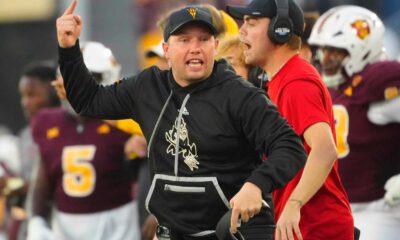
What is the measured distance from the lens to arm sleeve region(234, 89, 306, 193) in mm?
5449

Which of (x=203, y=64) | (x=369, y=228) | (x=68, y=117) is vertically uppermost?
(x=203, y=64)

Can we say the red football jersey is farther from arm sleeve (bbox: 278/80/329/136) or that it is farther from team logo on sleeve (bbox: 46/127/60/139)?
team logo on sleeve (bbox: 46/127/60/139)

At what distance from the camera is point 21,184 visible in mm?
9641

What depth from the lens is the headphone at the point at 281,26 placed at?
622 centimetres

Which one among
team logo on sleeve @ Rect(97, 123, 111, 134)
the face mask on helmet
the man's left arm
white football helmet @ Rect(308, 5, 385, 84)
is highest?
white football helmet @ Rect(308, 5, 385, 84)

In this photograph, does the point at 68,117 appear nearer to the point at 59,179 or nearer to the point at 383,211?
the point at 59,179

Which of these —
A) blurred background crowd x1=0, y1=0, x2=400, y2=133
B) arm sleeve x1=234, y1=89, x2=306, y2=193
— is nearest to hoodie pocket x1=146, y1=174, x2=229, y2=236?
arm sleeve x1=234, y1=89, x2=306, y2=193

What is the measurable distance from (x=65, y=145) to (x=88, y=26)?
10.5 metres

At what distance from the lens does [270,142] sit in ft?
18.1

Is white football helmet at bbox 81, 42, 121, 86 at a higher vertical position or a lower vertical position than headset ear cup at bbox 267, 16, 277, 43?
lower

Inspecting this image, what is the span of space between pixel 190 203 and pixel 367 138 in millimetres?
2263

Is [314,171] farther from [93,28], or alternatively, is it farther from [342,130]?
[93,28]

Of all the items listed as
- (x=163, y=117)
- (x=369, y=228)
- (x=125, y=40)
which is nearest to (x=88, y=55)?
(x=369, y=228)

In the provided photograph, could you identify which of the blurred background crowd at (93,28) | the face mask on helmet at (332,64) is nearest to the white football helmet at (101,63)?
the face mask on helmet at (332,64)
